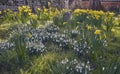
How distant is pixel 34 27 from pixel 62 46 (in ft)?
5.26

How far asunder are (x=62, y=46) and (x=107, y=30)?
143cm

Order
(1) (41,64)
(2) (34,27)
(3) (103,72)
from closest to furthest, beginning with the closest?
(3) (103,72)
(1) (41,64)
(2) (34,27)

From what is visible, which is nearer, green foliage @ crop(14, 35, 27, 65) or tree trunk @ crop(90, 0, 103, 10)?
green foliage @ crop(14, 35, 27, 65)

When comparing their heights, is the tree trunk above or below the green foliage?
below

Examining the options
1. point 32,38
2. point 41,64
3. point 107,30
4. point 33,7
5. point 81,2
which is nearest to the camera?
point 41,64

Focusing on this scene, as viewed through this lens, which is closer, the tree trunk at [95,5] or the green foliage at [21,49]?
the green foliage at [21,49]

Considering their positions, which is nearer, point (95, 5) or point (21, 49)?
point (21, 49)

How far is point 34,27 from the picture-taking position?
7.29 m

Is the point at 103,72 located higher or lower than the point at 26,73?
higher

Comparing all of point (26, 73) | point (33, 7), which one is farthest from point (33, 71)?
point (33, 7)

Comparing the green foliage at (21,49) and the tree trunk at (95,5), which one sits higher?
the green foliage at (21,49)

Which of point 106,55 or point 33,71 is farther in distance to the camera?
point 106,55

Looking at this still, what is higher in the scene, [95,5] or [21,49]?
[21,49]

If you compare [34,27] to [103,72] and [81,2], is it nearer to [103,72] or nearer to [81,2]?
[103,72]
